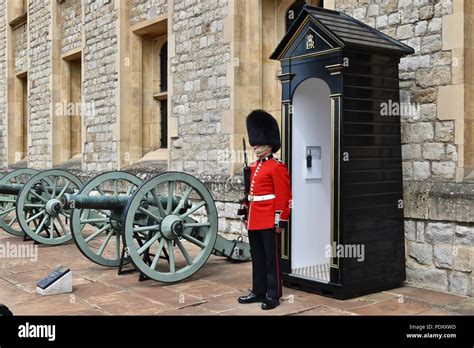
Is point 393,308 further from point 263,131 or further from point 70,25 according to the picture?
point 70,25

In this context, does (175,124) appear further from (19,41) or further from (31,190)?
(19,41)

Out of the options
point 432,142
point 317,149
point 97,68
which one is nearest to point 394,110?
point 432,142

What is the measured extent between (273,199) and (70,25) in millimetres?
→ 9531

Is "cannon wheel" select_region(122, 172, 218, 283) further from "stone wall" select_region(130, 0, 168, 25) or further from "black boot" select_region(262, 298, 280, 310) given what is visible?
"stone wall" select_region(130, 0, 168, 25)

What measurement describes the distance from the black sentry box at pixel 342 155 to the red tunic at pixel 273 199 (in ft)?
1.40

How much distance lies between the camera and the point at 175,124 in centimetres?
889

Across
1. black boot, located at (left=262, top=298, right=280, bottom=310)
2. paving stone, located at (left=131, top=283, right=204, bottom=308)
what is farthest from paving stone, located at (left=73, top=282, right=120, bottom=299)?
black boot, located at (left=262, top=298, right=280, bottom=310)

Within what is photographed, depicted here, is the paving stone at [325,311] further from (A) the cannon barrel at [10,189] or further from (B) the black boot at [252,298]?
(A) the cannon barrel at [10,189]

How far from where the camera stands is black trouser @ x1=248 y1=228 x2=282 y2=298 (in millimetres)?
4723

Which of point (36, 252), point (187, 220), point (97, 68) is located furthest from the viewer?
point (97, 68)

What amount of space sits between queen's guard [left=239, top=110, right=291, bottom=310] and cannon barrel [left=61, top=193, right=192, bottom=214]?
1.26 metres

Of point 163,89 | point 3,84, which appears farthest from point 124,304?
point 3,84

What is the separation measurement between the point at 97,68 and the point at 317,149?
6.75m

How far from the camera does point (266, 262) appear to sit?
4793mm
